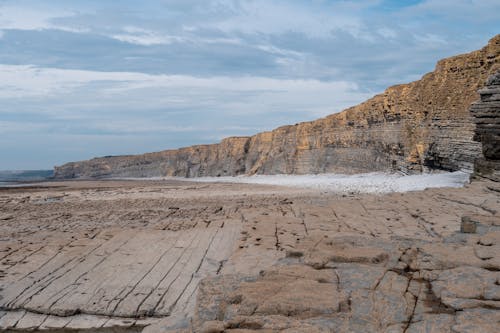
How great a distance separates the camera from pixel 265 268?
7785 millimetres

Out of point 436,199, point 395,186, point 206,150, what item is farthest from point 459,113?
point 206,150

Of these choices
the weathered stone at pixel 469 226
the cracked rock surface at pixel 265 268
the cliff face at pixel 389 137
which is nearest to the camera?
the cracked rock surface at pixel 265 268

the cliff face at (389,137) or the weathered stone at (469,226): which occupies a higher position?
the cliff face at (389,137)

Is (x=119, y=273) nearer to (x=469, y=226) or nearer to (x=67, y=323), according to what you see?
(x=67, y=323)

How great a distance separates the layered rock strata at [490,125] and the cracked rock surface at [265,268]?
0.91m

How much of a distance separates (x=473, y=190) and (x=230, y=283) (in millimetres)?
10999

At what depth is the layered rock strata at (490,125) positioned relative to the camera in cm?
1564

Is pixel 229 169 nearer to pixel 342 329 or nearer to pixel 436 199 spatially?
pixel 436 199

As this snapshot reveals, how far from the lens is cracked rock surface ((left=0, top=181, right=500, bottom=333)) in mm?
4688

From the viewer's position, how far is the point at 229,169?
57938mm

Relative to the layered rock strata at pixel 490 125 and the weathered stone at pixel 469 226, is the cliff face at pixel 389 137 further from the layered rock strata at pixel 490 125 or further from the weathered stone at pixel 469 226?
the weathered stone at pixel 469 226

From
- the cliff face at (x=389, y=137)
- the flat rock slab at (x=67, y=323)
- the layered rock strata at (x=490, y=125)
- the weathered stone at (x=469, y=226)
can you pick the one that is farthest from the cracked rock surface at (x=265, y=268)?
the cliff face at (x=389, y=137)

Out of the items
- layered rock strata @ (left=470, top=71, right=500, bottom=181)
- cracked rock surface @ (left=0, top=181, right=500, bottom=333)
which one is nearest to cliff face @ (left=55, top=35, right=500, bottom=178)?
layered rock strata @ (left=470, top=71, right=500, bottom=181)

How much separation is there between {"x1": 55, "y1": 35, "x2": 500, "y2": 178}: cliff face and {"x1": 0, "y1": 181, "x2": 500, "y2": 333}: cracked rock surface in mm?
7066
